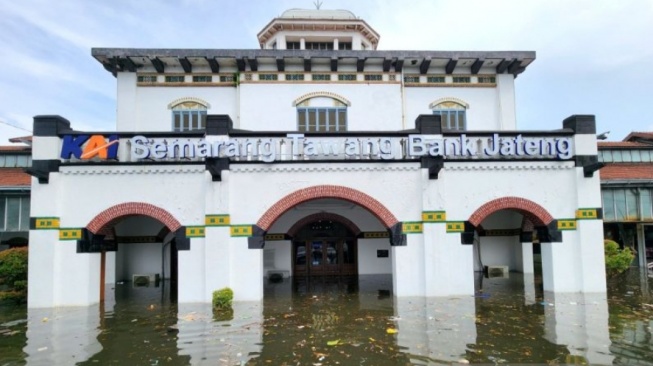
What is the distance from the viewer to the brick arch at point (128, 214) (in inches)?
520

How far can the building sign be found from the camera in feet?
43.8

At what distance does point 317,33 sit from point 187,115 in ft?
30.2

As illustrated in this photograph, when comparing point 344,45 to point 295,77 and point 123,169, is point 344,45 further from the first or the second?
point 123,169

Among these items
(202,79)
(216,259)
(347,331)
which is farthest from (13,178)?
(347,331)

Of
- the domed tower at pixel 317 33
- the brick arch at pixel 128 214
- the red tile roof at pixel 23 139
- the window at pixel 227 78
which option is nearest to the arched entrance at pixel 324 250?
the brick arch at pixel 128 214

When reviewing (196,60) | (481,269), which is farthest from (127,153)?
(481,269)

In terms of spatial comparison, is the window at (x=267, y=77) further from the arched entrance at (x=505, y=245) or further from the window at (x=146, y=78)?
the arched entrance at (x=505, y=245)

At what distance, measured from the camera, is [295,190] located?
13492 mm

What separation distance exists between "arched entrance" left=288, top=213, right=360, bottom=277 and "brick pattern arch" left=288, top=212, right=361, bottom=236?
0.43 m

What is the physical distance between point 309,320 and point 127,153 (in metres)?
7.84

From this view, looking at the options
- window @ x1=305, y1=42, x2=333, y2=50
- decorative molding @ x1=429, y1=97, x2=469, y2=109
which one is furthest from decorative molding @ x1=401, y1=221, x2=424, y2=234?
window @ x1=305, y1=42, x2=333, y2=50

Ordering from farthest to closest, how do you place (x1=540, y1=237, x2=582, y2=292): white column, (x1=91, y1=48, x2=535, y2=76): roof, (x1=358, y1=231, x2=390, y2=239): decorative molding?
1. (x1=358, y1=231, x2=390, y2=239): decorative molding
2. (x1=91, y1=48, x2=535, y2=76): roof
3. (x1=540, y1=237, x2=582, y2=292): white column

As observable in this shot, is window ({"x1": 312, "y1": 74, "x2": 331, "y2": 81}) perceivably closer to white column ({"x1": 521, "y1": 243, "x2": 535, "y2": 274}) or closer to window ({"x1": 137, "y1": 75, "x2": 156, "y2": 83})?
window ({"x1": 137, "y1": 75, "x2": 156, "y2": 83})

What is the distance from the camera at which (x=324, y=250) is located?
19.5 m
